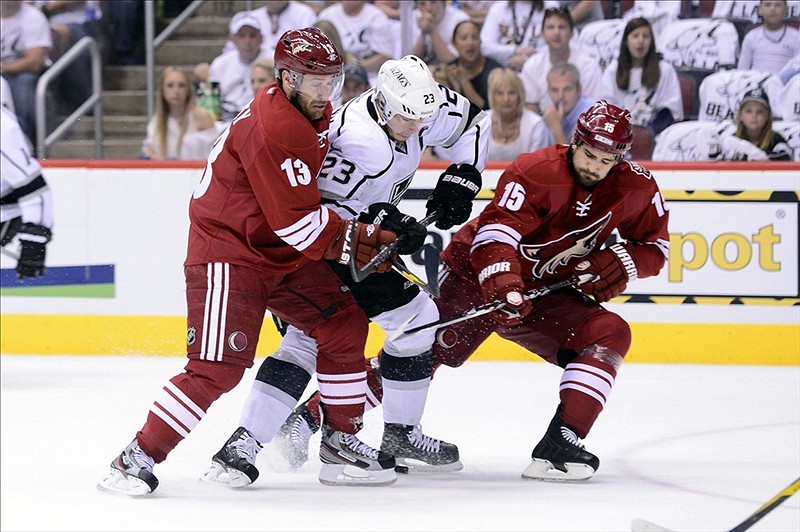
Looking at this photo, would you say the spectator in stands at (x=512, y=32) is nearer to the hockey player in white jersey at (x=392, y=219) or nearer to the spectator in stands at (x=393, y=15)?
the spectator in stands at (x=393, y=15)

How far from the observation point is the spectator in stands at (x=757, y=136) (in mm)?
5637

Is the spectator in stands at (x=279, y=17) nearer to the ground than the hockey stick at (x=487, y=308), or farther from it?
farther from it

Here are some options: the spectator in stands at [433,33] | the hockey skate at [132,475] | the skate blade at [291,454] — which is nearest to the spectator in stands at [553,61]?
the spectator in stands at [433,33]

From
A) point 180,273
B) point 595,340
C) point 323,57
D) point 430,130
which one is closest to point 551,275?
point 595,340

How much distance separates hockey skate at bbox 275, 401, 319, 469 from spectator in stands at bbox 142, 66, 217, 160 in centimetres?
264

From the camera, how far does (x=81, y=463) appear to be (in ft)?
11.8

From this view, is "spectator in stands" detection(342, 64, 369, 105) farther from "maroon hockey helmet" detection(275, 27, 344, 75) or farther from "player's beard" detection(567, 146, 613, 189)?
"maroon hockey helmet" detection(275, 27, 344, 75)

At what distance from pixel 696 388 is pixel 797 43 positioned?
1.95 meters

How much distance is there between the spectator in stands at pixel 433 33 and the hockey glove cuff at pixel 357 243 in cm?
321

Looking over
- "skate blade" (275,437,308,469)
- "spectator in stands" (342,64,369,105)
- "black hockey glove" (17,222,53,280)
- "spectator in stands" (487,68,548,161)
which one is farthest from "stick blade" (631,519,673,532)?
"black hockey glove" (17,222,53,280)

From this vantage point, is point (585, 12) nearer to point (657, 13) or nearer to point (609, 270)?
point (657, 13)

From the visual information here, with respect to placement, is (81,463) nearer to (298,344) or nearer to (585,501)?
(298,344)

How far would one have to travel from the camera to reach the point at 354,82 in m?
6.02

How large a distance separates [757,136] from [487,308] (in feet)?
8.58
